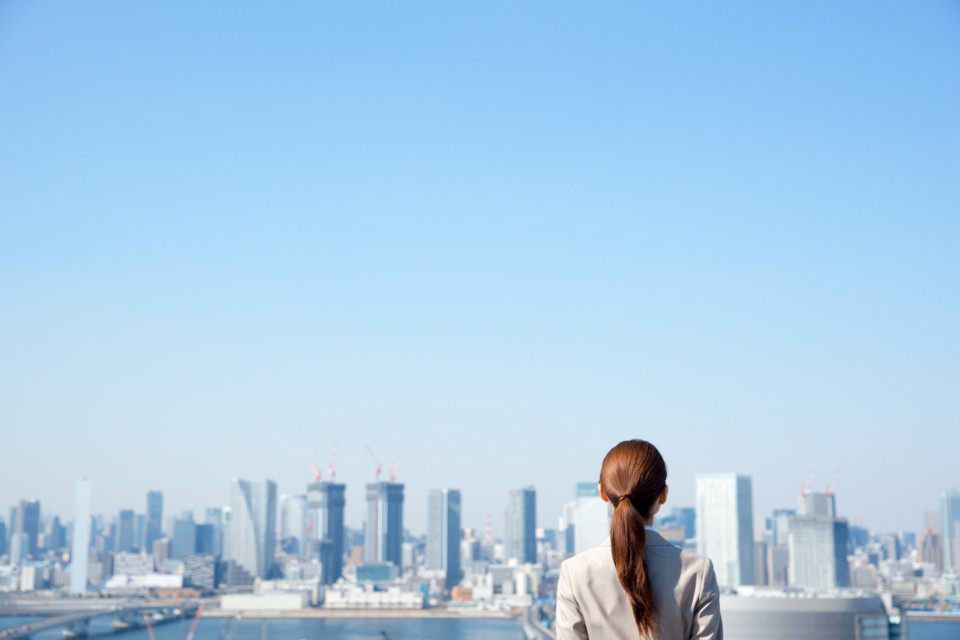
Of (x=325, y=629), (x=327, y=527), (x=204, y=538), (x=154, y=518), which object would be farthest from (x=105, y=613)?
(x=154, y=518)

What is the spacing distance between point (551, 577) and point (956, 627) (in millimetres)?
26794

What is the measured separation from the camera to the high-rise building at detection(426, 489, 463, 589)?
221 ft

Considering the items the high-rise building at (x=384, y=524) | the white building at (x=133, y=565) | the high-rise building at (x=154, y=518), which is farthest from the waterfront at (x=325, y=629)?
the high-rise building at (x=154, y=518)

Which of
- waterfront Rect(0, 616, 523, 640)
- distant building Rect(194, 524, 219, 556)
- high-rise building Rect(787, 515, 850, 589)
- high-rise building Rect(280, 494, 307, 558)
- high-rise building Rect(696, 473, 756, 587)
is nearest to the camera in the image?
waterfront Rect(0, 616, 523, 640)

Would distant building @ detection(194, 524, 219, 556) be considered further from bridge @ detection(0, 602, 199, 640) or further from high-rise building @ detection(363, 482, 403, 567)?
bridge @ detection(0, 602, 199, 640)

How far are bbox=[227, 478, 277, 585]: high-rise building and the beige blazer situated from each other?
6408 cm

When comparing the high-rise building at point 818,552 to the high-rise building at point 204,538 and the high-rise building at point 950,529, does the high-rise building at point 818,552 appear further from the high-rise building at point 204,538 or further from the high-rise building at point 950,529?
the high-rise building at point 204,538

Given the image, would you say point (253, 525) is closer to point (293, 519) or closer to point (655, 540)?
point (293, 519)

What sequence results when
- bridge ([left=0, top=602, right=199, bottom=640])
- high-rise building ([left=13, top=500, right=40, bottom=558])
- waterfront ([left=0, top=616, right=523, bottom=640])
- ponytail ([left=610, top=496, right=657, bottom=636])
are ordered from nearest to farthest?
1. ponytail ([left=610, top=496, right=657, bottom=636])
2. bridge ([left=0, top=602, right=199, bottom=640])
3. waterfront ([left=0, top=616, right=523, bottom=640])
4. high-rise building ([left=13, top=500, right=40, bottom=558])

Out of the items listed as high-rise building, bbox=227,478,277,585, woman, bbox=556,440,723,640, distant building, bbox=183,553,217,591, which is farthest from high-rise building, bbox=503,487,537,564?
woman, bbox=556,440,723,640

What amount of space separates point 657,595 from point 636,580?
2cm

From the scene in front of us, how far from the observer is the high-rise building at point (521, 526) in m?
67.9

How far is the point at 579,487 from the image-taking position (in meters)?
69.8

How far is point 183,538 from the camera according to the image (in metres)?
71.6
